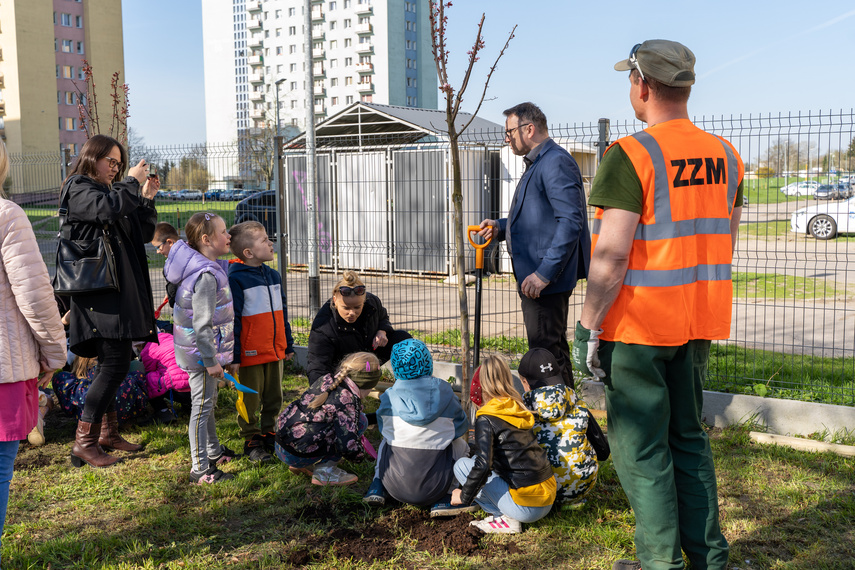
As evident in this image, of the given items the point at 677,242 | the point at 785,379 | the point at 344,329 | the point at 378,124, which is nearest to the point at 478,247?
the point at 344,329

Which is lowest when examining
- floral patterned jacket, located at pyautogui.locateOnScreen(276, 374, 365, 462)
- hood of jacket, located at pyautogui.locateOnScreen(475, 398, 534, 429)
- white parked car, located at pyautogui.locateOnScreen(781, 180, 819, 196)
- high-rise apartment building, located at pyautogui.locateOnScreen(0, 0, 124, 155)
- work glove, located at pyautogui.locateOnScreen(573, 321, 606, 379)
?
floral patterned jacket, located at pyautogui.locateOnScreen(276, 374, 365, 462)

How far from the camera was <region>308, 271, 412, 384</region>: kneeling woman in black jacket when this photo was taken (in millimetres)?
4496

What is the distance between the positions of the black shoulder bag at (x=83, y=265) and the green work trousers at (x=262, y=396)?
104 centimetres

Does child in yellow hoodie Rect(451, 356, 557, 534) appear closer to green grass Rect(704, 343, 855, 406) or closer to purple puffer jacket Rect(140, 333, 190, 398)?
green grass Rect(704, 343, 855, 406)

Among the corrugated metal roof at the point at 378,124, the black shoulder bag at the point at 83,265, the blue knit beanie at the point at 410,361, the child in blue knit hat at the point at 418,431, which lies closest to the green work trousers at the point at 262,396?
the black shoulder bag at the point at 83,265

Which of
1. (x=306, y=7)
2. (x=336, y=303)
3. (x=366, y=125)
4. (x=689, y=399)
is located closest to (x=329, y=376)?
(x=336, y=303)

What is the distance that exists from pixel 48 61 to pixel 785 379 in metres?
66.5

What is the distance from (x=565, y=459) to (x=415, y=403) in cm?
82

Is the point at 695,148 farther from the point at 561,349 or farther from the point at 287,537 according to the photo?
the point at 287,537

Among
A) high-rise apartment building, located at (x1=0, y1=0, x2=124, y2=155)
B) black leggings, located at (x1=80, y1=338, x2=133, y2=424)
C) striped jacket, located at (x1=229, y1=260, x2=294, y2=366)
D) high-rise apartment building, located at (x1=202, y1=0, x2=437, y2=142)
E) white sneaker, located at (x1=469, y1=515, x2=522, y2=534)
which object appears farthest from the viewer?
high-rise apartment building, located at (x1=202, y1=0, x2=437, y2=142)

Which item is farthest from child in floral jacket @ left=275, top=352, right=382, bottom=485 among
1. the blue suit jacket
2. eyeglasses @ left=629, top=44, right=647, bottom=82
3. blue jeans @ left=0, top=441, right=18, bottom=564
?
eyeglasses @ left=629, top=44, right=647, bottom=82

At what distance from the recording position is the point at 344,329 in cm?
464

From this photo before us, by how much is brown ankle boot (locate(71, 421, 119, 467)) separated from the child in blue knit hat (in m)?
2.04

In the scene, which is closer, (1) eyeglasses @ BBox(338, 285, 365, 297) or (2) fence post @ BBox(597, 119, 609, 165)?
(1) eyeglasses @ BBox(338, 285, 365, 297)
